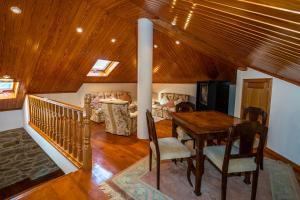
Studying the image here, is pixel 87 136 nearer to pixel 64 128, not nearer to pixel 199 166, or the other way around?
pixel 64 128

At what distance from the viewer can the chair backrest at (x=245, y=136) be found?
181 centimetres

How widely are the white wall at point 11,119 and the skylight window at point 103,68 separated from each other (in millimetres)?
2519

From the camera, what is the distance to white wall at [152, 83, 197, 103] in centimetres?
672

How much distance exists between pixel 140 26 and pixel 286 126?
3.49 metres

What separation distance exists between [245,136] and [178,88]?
5.36 metres

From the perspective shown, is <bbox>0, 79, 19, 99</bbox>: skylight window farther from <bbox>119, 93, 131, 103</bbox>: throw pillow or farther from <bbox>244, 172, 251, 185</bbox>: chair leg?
<bbox>244, 172, 251, 185</bbox>: chair leg

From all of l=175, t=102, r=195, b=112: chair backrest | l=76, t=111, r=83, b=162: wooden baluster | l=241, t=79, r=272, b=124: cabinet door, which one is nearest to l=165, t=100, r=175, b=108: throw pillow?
l=241, t=79, r=272, b=124: cabinet door

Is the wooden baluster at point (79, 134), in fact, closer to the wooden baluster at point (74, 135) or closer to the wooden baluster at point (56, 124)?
the wooden baluster at point (74, 135)

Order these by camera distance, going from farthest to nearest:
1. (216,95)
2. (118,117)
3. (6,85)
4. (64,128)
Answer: (216,95), (6,85), (118,117), (64,128)

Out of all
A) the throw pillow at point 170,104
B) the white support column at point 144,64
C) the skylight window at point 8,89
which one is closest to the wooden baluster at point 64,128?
the white support column at point 144,64

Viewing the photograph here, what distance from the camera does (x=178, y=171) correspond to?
265 centimetres

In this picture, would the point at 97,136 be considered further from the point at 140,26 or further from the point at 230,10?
the point at 230,10

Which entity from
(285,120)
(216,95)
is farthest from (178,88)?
(285,120)

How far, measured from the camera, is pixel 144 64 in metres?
3.83
